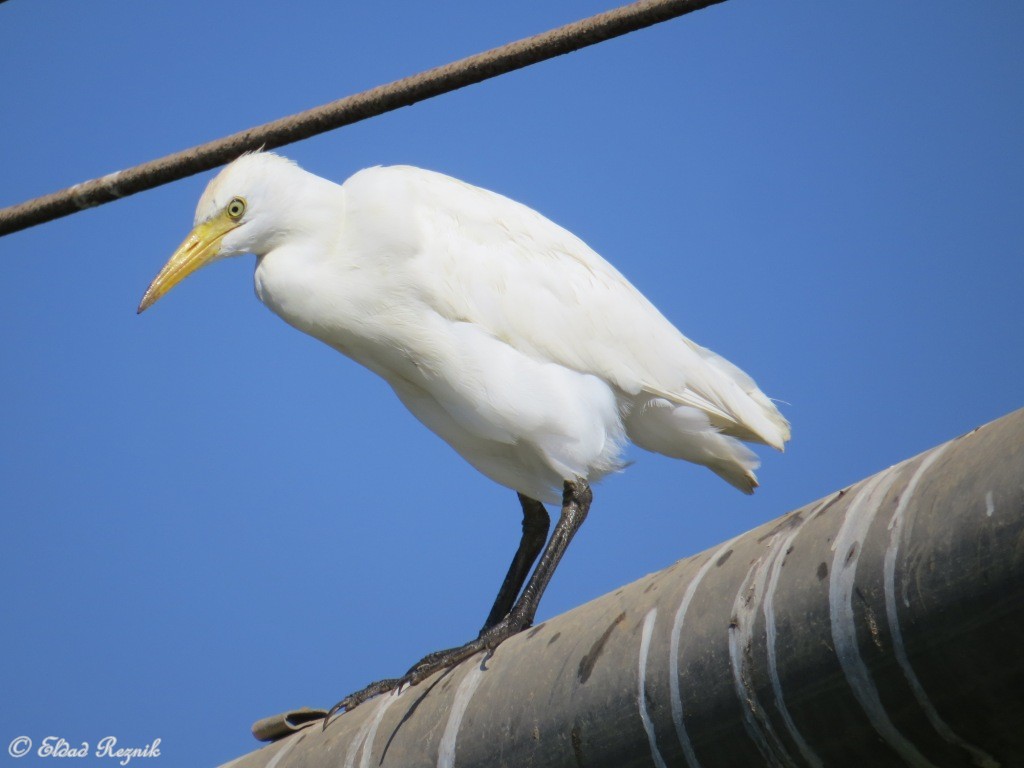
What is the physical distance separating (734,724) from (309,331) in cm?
269

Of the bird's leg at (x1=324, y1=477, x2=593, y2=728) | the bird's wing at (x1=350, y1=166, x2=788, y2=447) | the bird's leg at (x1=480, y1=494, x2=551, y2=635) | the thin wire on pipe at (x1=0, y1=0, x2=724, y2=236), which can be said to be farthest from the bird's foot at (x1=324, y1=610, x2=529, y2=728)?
the thin wire on pipe at (x1=0, y1=0, x2=724, y2=236)

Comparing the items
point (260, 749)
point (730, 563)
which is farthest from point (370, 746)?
point (730, 563)

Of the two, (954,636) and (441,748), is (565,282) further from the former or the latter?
(954,636)

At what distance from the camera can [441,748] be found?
2.64 metres

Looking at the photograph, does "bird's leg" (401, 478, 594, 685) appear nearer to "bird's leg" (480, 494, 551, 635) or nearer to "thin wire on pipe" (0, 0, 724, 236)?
"bird's leg" (480, 494, 551, 635)

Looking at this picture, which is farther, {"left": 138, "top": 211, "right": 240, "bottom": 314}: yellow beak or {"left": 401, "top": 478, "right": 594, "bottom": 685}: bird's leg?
{"left": 138, "top": 211, "right": 240, "bottom": 314}: yellow beak

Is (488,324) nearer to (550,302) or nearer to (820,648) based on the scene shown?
(550,302)

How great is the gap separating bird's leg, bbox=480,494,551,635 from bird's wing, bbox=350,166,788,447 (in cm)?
71

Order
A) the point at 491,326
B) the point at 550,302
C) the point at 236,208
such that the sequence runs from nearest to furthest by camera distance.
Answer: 1. the point at 491,326
2. the point at 550,302
3. the point at 236,208

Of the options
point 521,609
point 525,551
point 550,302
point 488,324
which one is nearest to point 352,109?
point 488,324

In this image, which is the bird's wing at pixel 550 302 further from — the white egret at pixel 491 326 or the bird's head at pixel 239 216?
the bird's head at pixel 239 216

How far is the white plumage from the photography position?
13.8 feet

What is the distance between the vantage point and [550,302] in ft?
14.4

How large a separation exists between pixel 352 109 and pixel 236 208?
151 cm
